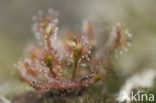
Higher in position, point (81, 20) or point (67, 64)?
point (81, 20)

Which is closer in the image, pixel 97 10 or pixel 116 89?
pixel 116 89

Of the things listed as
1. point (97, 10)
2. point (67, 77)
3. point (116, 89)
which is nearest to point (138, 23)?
point (97, 10)

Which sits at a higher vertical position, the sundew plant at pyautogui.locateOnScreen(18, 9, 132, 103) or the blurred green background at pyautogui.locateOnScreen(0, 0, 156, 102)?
the blurred green background at pyautogui.locateOnScreen(0, 0, 156, 102)

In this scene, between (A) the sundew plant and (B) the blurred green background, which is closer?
(A) the sundew plant

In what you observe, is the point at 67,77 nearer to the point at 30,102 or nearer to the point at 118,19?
the point at 30,102
